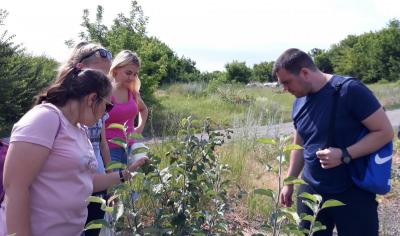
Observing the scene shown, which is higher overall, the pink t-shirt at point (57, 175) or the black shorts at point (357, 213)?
the pink t-shirt at point (57, 175)

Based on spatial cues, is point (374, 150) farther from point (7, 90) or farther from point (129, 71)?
point (7, 90)

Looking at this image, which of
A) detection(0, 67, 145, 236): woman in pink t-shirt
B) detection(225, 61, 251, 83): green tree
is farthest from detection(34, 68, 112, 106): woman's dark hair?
detection(225, 61, 251, 83): green tree

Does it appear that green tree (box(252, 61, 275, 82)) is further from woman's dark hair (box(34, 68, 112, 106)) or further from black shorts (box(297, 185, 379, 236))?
woman's dark hair (box(34, 68, 112, 106))

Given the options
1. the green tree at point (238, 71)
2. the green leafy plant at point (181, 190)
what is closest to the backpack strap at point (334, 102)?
the green leafy plant at point (181, 190)

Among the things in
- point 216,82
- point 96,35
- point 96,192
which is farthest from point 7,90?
point 216,82

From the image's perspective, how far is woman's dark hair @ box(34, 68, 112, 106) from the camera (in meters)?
2.17

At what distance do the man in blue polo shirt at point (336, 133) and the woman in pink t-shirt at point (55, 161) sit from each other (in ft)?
3.78

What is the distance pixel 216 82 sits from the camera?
78.9 feet

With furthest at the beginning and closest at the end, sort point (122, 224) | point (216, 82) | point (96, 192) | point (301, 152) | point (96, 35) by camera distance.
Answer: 1. point (216, 82)
2. point (96, 35)
3. point (301, 152)
4. point (96, 192)
5. point (122, 224)

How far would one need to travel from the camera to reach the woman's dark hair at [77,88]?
2.17 m

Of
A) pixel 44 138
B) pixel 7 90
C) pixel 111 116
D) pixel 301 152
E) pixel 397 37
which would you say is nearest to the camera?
pixel 44 138

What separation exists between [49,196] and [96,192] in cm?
55

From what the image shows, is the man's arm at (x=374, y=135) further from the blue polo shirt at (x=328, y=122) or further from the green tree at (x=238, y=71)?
the green tree at (x=238, y=71)

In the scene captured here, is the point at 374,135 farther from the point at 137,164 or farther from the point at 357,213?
the point at 137,164
